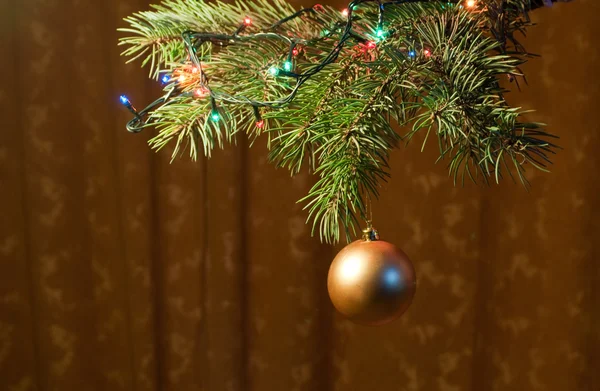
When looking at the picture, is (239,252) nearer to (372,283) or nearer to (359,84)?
(372,283)

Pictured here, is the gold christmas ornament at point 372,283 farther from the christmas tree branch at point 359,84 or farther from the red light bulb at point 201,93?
the red light bulb at point 201,93

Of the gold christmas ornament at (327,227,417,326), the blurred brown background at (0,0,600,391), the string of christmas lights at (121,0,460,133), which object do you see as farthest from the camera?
the blurred brown background at (0,0,600,391)

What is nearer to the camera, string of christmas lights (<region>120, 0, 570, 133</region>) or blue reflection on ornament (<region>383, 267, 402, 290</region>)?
string of christmas lights (<region>120, 0, 570, 133</region>)

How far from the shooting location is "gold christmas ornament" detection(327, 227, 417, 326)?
433 mm

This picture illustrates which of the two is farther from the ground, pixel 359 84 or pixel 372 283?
pixel 359 84

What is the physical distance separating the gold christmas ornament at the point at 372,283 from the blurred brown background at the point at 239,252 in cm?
89

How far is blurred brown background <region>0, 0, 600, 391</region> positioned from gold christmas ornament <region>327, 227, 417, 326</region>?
35.2 inches

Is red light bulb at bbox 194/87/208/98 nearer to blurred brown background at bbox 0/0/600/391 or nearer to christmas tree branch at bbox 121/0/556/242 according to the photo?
christmas tree branch at bbox 121/0/556/242

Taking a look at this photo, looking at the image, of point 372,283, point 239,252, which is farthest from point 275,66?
point 239,252

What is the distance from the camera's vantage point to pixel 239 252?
1387 millimetres

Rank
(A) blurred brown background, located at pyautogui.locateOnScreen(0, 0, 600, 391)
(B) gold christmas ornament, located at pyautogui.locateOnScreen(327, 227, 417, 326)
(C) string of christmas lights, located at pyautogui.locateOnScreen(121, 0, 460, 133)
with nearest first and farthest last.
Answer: (C) string of christmas lights, located at pyautogui.locateOnScreen(121, 0, 460, 133)
(B) gold christmas ornament, located at pyautogui.locateOnScreen(327, 227, 417, 326)
(A) blurred brown background, located at pyautogui.locateOnScreen(0, 0, 600, 391)

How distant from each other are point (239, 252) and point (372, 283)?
980 millimetres

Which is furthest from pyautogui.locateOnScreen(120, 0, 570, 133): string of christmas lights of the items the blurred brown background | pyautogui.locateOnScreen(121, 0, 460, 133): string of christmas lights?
the blurred brown background

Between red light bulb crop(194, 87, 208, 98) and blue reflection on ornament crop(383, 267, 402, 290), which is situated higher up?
red light bulb crop(194, 87, 208, 98)
